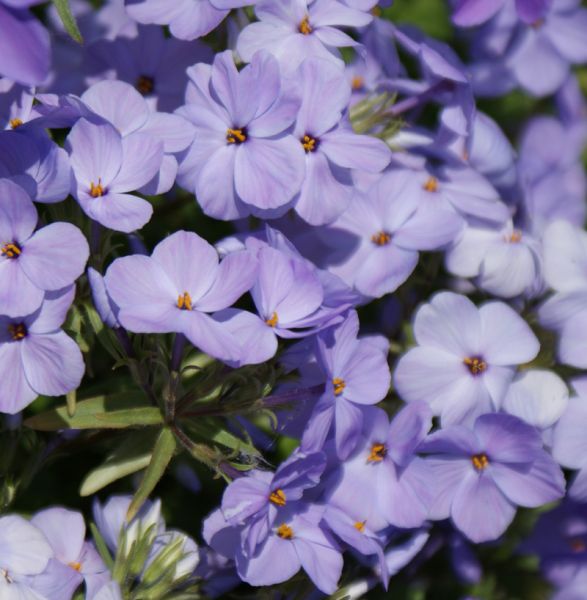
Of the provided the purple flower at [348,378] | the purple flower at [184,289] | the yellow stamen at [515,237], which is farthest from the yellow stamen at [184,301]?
the yellow stamen at [515,237]

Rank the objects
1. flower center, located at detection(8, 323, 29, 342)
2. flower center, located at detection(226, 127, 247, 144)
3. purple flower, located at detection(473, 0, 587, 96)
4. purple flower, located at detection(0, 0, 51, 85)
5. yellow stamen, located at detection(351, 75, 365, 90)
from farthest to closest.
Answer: purple flower, located at detection(473, 0, 587, 96) → yellow stamen, located at detection(351, 75, 365, 90) → flower center, located at detection(226, 127, 247, 144) → flower center, located at detection(8, 323, 29, 342) → purple flower, located at detection(0, 0, 51, 85)

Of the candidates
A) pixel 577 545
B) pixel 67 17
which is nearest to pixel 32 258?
pixel 67 17

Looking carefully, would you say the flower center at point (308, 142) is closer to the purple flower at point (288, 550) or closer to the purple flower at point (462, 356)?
the purple flower at point (462, 356)

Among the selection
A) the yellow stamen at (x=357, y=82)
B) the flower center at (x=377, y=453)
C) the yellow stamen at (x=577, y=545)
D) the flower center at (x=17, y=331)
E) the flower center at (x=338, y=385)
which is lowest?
the yellow stamen at (x=577, y=545)

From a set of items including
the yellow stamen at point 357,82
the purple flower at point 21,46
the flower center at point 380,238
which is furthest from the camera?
the yellow stamen at point 357,82

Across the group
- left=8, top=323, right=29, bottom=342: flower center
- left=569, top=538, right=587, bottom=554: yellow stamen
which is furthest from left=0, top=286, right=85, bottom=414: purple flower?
left=569, top=538, right=587, bottom=554: yellow stamen

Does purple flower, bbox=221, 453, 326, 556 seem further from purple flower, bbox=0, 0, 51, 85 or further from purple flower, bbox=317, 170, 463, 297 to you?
purple flower, bbox=0, 0, 51, 85

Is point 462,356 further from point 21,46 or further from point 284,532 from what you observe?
point 21,46
